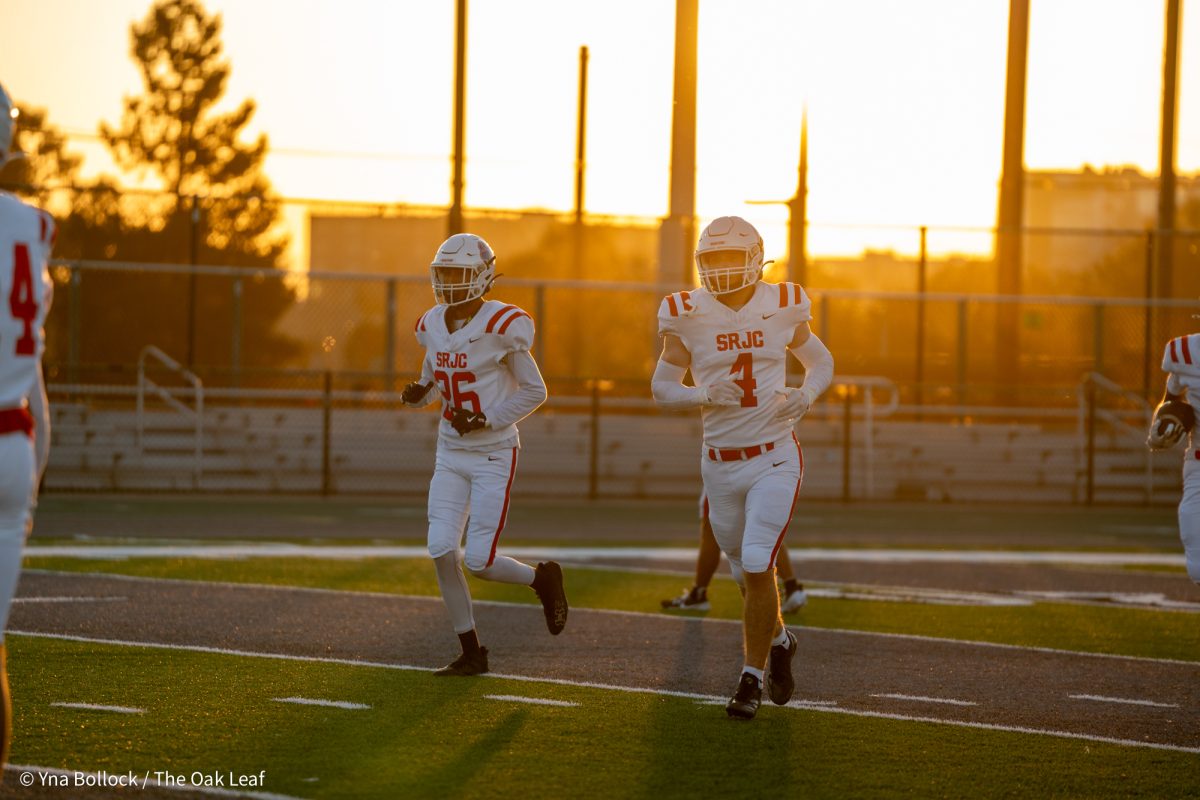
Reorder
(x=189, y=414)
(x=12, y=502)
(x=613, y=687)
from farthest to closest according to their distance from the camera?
(x=189, y=414) → (x=613, y=687) → (x=12, y=502)

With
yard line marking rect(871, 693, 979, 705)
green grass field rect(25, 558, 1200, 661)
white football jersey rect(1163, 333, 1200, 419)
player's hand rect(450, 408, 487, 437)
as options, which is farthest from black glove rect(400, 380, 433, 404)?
white football jersey rect(1163, 333, 1200, 419)

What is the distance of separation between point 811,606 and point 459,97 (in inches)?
566

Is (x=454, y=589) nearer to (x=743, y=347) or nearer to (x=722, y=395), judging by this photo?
(x=722, y=395)

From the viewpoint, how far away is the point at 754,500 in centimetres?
671

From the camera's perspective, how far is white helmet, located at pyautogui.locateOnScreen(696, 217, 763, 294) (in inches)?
268

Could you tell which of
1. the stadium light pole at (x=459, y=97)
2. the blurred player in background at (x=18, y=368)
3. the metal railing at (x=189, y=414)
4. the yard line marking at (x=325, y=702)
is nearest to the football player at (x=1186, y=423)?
the yard line marking at (x=325, y=702)

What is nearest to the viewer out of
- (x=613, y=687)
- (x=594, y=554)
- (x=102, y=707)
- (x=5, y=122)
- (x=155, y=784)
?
(x=5, y=122)

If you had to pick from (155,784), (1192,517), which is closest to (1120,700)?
(1192,517)

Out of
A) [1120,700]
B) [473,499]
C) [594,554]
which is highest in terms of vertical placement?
[473,499]

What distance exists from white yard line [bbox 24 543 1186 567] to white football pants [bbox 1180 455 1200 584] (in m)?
5.90

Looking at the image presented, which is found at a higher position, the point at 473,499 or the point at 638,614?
the point at 473,499

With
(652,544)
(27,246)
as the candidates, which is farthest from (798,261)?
(27,246)

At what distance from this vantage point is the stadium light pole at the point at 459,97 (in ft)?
75.4

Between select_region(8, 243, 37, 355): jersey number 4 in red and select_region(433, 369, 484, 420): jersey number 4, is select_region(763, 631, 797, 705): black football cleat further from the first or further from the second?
select_region(8, 243, 37, 355): jersey number 4 in red
